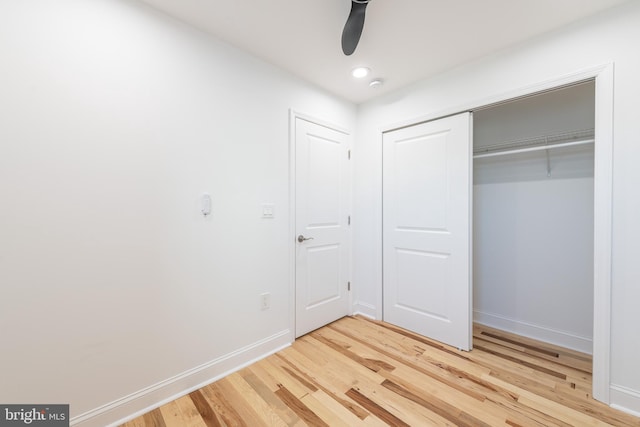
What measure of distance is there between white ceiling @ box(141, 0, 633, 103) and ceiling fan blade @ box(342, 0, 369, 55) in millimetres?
274

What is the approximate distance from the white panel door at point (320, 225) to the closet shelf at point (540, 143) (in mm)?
1461

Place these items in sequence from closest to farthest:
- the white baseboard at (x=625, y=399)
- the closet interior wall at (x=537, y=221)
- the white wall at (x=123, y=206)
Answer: the white wall at (x=123, y=206) → the white baseboard at (x=625, y=399) → the closet interior wall at (x=537, y=221)

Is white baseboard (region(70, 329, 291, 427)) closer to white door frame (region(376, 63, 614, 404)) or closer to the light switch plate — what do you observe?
the light switch plate

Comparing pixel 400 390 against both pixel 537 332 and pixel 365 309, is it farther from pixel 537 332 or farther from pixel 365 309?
pixel 537 332

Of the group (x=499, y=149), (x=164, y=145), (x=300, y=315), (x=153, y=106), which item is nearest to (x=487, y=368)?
(x=300, y=315)

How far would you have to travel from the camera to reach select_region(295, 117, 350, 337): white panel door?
2426 millimetres

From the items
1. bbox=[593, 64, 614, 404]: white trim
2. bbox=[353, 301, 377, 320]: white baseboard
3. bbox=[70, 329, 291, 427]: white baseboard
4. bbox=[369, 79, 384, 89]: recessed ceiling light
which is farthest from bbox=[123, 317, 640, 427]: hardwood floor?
bbox=[369, 79, 384, 89]: recessed ceiling light

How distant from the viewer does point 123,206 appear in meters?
1.48

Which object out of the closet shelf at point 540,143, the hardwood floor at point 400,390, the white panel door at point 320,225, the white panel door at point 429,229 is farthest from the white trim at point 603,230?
the white panel door at point 320,225

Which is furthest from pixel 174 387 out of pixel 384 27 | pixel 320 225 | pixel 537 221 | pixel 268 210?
pixel 537 221

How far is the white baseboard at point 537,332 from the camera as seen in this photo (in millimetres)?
2230

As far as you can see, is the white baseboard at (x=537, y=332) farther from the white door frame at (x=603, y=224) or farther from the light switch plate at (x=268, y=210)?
the light switch plate at (x=268, y=210)

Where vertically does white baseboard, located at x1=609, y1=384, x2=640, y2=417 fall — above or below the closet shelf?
below

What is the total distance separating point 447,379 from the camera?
72.0 inches
